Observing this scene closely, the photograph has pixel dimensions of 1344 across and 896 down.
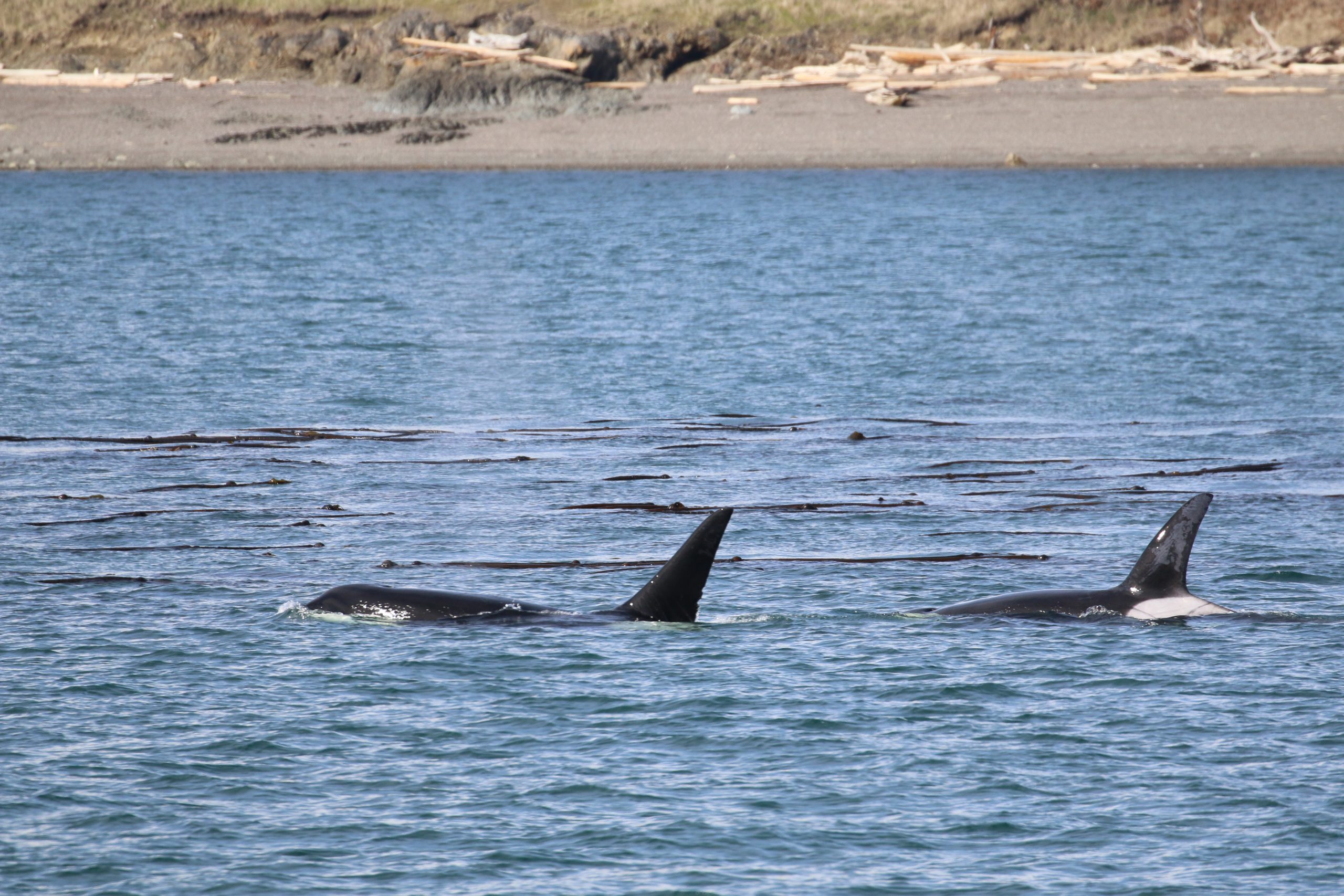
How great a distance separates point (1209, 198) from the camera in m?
60.0

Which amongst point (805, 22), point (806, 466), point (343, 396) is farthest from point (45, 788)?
point (805, 22)

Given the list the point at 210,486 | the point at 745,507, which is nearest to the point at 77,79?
the point at 210,486

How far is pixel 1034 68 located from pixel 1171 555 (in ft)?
181

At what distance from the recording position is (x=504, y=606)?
13219 mm

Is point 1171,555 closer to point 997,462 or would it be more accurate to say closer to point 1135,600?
point 1135,600

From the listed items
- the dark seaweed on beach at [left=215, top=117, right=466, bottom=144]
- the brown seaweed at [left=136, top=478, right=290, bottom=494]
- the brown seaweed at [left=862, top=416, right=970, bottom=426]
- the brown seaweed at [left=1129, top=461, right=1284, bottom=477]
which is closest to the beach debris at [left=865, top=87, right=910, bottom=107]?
the dark seaweed on beach at [left=215, top=117, right=466, bottom=144]

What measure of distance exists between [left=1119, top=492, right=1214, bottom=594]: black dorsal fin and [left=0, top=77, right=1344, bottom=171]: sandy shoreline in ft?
156

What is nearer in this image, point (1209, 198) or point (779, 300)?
point (779, 300)

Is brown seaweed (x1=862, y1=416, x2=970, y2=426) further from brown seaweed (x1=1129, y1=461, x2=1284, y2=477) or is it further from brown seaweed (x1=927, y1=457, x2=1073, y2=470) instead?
brown seaweed (x1=1129, y1=461, x2=1284, y2=477)

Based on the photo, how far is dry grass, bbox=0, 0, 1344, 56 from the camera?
7069 centimetres

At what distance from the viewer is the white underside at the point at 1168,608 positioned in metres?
13.2

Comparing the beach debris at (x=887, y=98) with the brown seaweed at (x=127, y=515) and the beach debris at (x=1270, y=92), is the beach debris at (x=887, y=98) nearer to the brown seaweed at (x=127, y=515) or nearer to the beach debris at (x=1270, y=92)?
the beach debris at (x=1270, y=92)

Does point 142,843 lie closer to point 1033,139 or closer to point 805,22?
point 1033,139

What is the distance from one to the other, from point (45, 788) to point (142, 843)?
3.73 ft
